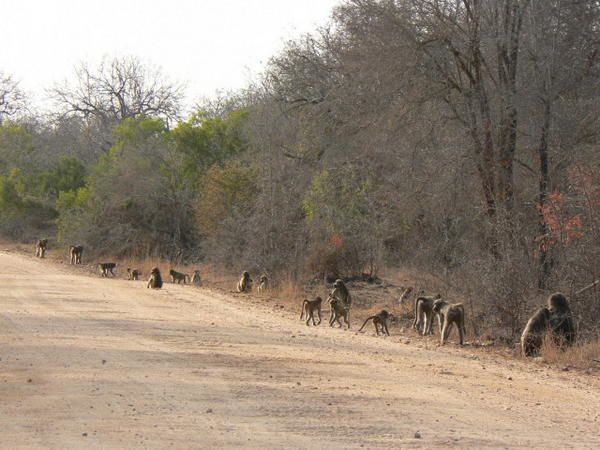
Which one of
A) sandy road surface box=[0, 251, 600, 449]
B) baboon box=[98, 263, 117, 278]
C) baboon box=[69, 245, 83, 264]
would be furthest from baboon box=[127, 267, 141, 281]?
sandy road surface box=[0, 251, 600, 449]

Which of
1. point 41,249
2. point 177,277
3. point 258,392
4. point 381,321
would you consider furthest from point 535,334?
point 41,249

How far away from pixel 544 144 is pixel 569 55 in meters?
2.61

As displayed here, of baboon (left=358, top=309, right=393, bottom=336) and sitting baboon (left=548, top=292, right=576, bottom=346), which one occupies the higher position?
sitting baboon (left=548, top=292, right=576, bottom=346)

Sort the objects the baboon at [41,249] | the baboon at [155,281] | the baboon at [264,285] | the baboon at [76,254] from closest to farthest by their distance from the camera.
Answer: the baboon at [264,285] < the baboon at [155,281] < the baboon at [76,254] < the baboon at [41,249]

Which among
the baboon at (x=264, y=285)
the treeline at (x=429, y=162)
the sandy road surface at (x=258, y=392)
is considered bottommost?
the sandy road surface at (x=258, y=392)

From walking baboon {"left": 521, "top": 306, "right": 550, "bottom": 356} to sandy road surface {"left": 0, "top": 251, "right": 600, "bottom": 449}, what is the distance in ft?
3.29

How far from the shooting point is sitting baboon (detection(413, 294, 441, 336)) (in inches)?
675

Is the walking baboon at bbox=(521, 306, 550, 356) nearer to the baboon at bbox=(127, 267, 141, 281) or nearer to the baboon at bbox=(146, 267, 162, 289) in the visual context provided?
the baboon at bbox=(146, 267, 162, 289)

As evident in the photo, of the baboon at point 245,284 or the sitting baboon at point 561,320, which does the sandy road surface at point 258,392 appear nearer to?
the sitting baboon at point 561,320

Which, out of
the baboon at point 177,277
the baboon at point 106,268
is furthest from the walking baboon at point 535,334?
the baboon at point 106,268

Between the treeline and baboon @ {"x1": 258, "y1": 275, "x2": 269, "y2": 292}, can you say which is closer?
the treeline

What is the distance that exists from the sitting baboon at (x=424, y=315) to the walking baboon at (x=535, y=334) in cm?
252

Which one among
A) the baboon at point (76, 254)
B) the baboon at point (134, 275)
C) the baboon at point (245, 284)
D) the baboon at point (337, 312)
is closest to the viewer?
the baboon at point (337, 312)

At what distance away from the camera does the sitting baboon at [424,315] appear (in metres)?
17.1
